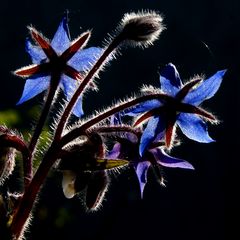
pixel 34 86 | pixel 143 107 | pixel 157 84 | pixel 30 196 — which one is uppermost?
pixel 157 84

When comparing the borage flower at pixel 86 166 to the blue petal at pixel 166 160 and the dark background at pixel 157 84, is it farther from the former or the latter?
the dark background at pixel 157 84

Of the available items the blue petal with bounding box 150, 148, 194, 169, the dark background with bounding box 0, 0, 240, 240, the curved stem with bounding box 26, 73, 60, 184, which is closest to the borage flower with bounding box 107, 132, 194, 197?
the blue petal with bounding box 150, 148, 194, 169

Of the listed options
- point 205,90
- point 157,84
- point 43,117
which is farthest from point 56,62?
point 157,84

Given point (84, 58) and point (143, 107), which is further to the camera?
point (84, 58)

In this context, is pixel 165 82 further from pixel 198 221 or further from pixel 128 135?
pixel 198 221

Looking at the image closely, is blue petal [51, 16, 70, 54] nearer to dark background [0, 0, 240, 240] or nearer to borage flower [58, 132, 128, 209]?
borage flower [58, 132, 128, 209]

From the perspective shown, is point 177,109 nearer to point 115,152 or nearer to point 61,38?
point 115,152

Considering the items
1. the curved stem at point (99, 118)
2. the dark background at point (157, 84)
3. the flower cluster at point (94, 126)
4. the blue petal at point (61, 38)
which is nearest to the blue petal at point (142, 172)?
the flower cluster at point (94, 126)

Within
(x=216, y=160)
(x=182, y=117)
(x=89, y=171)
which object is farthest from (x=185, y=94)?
(x=216, y=160)
